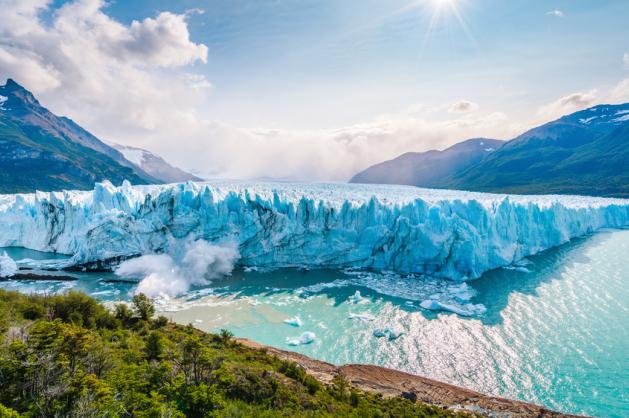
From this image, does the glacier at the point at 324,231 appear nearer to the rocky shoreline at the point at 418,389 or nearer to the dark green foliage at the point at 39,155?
the rocky shoreline at the point at 418,389

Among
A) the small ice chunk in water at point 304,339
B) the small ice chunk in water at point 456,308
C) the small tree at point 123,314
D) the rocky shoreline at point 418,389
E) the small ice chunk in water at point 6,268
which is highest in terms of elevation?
the small ice chunk in water at point 6,268

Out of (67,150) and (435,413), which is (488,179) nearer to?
(435,413)

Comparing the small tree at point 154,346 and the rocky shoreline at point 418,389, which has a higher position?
the small tree at point 154,346

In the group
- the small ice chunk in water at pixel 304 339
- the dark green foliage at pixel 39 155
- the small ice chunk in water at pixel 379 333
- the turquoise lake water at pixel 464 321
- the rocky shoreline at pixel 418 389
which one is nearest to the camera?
the rocky shoreline at pixel 418 389

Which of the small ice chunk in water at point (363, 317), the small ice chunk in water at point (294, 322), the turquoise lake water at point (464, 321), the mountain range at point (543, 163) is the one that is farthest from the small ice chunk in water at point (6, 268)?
the mountain range at point (543, 163)

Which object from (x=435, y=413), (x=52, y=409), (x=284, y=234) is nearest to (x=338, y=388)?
(x=435, y=413)

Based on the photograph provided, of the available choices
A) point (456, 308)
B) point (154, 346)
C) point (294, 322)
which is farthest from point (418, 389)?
point (154, 346)
